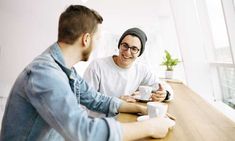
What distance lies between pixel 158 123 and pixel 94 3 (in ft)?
9.64

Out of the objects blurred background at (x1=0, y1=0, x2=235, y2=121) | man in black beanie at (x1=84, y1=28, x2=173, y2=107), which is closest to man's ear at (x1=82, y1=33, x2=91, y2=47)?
man in black beanie at (x1=84, y1=28, x2=173, y2=107)

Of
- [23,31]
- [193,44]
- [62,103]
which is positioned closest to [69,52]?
[62,103]

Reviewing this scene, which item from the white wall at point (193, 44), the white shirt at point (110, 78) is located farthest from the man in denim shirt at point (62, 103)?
the white wall at point (193, 44)

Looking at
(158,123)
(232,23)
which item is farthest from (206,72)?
(158,123)

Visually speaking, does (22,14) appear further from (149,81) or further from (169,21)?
(169,21)

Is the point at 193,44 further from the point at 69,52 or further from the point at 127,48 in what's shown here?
the point at 69,52

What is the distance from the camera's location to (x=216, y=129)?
3.31ft

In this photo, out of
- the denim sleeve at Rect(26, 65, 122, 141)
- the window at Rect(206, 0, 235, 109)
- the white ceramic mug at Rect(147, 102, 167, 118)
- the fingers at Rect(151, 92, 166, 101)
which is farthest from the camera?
the window at Rect(206, 0, 235, 109)

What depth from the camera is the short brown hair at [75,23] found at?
94cm

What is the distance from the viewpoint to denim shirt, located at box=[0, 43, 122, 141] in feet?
2.31

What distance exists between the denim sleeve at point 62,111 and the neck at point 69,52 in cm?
20

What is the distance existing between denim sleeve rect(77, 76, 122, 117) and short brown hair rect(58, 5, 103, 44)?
37 cm

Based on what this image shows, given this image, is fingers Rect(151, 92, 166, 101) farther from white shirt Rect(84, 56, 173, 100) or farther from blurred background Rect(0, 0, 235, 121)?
blurred background Rect(0, 0, 235, 121)

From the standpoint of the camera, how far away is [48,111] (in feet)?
2.32
